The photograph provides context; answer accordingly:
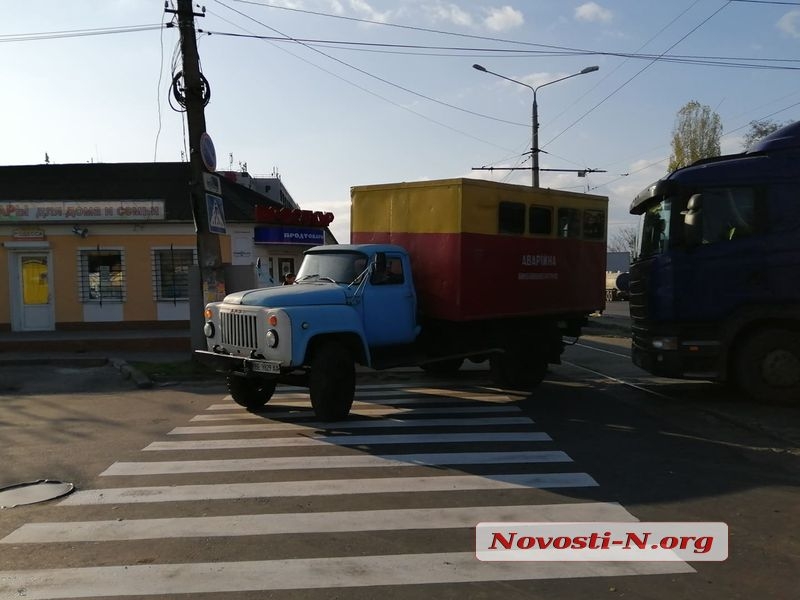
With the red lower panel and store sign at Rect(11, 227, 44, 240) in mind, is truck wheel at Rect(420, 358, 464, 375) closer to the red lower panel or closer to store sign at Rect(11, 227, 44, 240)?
the red lower panel

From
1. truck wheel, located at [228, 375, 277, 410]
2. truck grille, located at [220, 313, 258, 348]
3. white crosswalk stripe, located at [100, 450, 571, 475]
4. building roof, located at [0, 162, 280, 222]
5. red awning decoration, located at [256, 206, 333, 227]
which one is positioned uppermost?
building roof, located at [0, 162, 280, 222]

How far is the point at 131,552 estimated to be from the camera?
14.3 feet

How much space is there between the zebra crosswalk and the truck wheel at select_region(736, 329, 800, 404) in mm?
3408

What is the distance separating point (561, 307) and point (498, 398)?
2196 millimetres

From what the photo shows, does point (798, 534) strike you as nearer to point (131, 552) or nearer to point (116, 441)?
point (131, 552)

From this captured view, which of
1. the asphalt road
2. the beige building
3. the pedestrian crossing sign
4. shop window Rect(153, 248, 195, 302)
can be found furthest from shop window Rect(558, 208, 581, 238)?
shop window Rect(153, 248, 195, 302)

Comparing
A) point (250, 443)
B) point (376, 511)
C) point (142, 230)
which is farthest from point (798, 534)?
point (142, 230)

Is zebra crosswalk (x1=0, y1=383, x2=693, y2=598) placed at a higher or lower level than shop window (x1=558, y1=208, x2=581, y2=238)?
lower

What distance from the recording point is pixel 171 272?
66.1ft

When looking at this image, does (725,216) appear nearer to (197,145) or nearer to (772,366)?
(772,366)

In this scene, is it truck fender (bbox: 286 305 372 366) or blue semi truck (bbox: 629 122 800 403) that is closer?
truck fender (bbox: 286 305 372 366)

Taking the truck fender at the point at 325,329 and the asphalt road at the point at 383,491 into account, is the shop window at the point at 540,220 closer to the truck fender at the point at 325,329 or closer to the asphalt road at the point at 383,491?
the asphalt road at the point at 383,491

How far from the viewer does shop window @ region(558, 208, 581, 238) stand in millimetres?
11099

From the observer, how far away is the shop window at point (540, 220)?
10523mm
